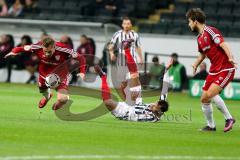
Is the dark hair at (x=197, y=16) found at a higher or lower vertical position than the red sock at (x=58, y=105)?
higher

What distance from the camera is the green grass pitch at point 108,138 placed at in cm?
1114

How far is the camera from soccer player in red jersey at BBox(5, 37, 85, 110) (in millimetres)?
Result: 16547

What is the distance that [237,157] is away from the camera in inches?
441

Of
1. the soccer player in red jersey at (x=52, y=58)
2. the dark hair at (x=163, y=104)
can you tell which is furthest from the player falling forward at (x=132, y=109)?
the soccer player in red jersey at (x=52, y=58)

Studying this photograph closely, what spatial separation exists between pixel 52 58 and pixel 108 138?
4.34m

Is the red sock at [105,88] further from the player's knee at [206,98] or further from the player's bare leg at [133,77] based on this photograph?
the player's bare leg at [133,77]

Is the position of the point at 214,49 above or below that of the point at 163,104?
above

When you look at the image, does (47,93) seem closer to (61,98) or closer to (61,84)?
(61,84)

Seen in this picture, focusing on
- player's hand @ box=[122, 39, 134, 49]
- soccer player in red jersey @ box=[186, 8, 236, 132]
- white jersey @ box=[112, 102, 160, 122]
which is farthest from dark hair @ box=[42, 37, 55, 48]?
player's hand @ box=[122, 39, 134, 49]

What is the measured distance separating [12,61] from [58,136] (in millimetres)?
19444

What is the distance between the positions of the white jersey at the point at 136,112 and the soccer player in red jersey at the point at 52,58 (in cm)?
103

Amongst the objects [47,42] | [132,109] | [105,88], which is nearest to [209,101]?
[132,109]

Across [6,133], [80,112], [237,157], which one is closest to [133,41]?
[80,112]

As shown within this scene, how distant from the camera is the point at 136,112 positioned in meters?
16.2
